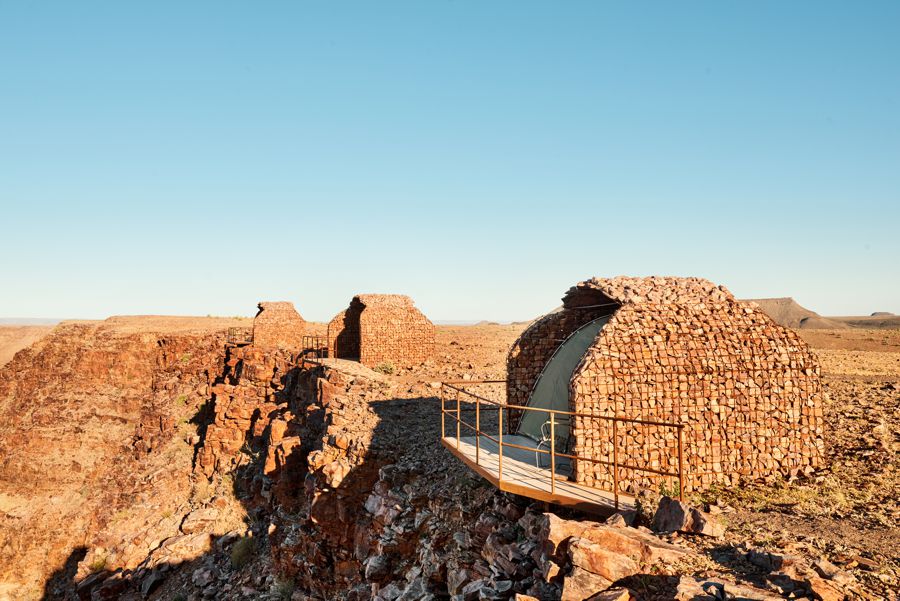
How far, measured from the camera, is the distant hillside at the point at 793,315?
275ft

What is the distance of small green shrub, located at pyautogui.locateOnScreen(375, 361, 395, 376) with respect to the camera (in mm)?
27062

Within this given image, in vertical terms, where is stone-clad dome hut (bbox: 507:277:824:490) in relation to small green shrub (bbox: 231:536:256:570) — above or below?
above

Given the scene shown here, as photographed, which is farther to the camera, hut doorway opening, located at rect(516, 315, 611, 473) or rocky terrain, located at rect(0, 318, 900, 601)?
hut doorway opening, located at rect(516, 315, 611, 473)

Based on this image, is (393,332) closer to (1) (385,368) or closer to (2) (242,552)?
(1) (385,368)

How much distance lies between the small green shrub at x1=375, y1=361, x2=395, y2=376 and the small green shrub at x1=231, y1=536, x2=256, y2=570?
9366 millimetres

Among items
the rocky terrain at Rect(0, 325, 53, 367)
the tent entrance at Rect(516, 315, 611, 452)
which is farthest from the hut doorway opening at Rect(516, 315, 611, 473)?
the rocky terrain at Rect(0, 325, 53, 367)

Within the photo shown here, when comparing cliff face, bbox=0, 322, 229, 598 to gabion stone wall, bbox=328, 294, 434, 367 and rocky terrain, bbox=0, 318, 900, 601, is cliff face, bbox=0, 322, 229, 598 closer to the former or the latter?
rocky terrain, bbox=0, 318, 900, 601

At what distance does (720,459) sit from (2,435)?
117 ft

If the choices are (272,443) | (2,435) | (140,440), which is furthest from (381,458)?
(2,435)

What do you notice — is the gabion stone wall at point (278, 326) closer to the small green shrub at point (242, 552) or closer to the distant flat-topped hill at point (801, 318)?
the small green shrub at point (242, 552)

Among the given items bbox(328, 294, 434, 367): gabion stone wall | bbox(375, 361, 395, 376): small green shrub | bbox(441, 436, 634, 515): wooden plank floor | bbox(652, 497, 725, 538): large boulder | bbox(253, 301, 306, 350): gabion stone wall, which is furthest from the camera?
bbox(253, 301, 306, 350): gabion stone wall

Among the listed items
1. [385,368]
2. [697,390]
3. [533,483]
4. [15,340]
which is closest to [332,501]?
[533,483]

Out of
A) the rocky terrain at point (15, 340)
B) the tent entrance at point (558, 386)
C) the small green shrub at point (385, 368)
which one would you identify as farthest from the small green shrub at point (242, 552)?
the rocky terrain at point (15, 340)

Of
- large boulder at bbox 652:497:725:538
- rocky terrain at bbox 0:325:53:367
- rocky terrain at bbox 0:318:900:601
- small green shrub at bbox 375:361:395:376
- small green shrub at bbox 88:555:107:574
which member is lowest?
small green shrub at bbox 88:555:107:574
